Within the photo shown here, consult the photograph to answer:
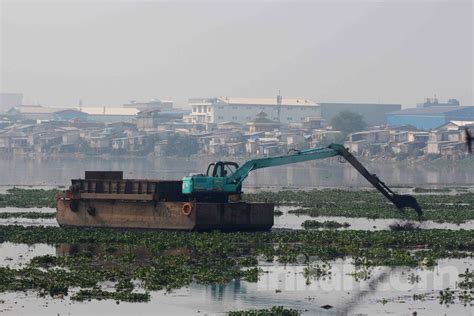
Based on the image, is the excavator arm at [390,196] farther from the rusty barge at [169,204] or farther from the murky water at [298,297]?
the murky water at [298,297]

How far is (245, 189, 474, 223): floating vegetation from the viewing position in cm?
7412

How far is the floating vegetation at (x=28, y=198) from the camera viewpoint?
85438 millimetres

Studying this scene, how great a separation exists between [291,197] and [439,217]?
2546 centimetres

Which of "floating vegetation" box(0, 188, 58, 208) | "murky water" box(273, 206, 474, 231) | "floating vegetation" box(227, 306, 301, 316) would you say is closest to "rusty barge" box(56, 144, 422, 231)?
"murky water" box(273, 206, 474, 231)

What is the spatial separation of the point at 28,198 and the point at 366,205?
25.3 m

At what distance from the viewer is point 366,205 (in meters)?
84.9

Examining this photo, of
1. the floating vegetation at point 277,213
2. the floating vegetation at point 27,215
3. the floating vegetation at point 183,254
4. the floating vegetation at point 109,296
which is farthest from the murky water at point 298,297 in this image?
the floating vegetation at point 277,213

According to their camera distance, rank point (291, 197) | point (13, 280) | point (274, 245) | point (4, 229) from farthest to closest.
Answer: point (291, 197)
point (4, 229)
point (274, 245)
point (13, 280)

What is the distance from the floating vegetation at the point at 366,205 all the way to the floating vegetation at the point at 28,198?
14.6m

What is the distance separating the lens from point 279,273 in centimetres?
4581

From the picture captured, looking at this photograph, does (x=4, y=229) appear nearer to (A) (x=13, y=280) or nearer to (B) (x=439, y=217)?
(A) (x=13, y=280)

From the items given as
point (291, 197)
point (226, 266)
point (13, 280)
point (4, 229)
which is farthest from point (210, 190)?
point (291, 197)

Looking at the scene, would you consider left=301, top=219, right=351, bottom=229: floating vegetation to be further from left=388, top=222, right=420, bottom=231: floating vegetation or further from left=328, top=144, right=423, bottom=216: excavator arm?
left=328, top=144, right=423, bottom=216: excavator arm

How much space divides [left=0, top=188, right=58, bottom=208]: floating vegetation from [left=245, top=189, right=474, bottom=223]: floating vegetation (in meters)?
14.6
